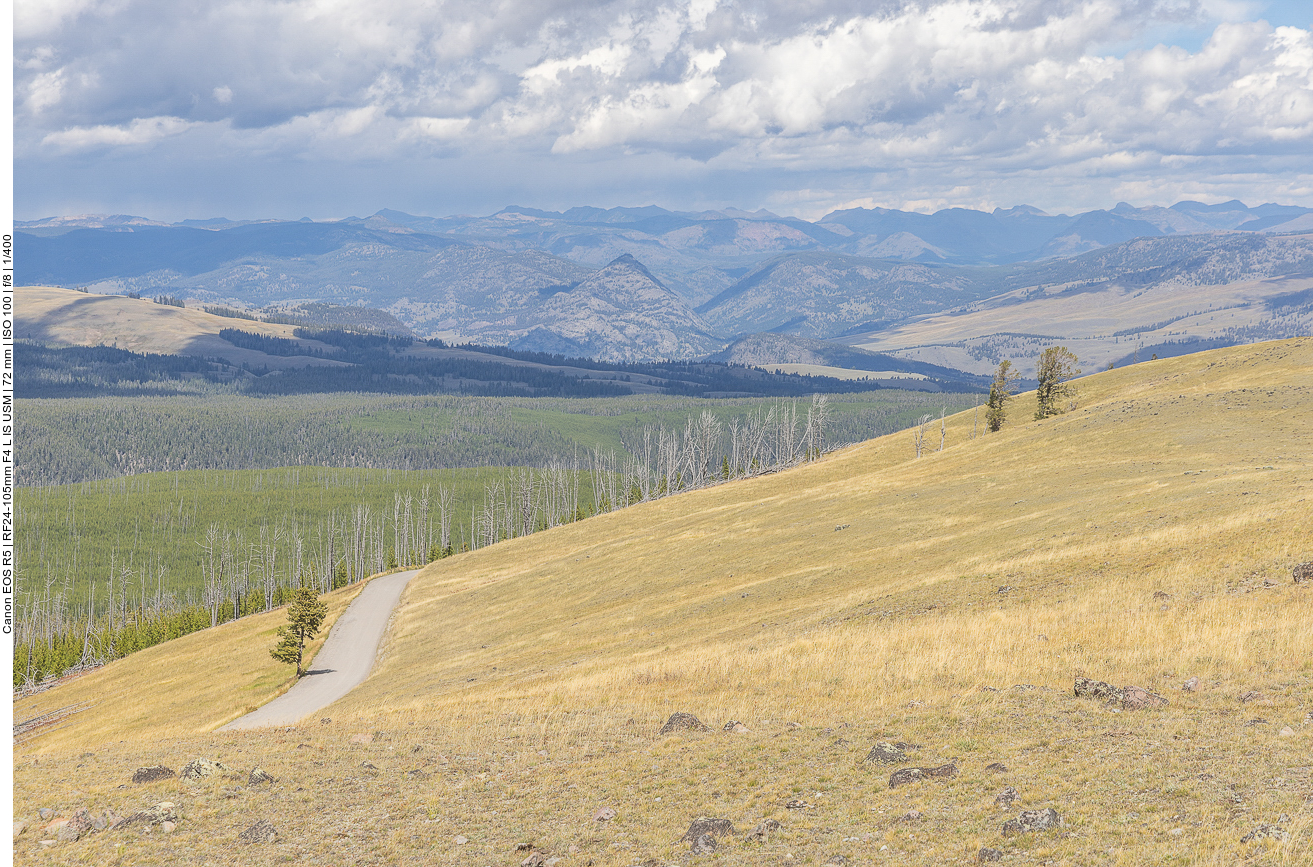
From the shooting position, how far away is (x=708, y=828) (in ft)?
57.9

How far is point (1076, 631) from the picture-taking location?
3089 centimetres

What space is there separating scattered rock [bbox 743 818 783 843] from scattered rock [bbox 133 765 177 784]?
17661 mm

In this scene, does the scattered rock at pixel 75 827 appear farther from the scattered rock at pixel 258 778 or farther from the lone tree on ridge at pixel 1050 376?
the lone tree on ridge at pixel 1050 376

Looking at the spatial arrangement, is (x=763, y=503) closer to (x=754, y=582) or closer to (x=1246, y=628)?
(x=754, y=582)

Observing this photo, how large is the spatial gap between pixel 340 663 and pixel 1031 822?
237 ft

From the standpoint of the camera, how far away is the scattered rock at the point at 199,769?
79.1ft

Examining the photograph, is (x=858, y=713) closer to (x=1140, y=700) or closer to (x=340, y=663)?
(x=1140, y=700)

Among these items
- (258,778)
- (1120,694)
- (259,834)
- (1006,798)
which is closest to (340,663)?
(258,778)

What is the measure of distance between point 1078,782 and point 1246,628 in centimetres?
1377

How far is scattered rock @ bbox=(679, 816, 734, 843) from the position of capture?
1741cm

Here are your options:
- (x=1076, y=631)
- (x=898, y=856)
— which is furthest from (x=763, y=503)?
(x=898, y=856)

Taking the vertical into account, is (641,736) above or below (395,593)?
above

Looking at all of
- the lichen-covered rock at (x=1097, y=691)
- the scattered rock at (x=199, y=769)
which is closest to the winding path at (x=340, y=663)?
the scattered rock at (x=199, y=769)

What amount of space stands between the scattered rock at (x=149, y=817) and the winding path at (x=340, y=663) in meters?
19.1
